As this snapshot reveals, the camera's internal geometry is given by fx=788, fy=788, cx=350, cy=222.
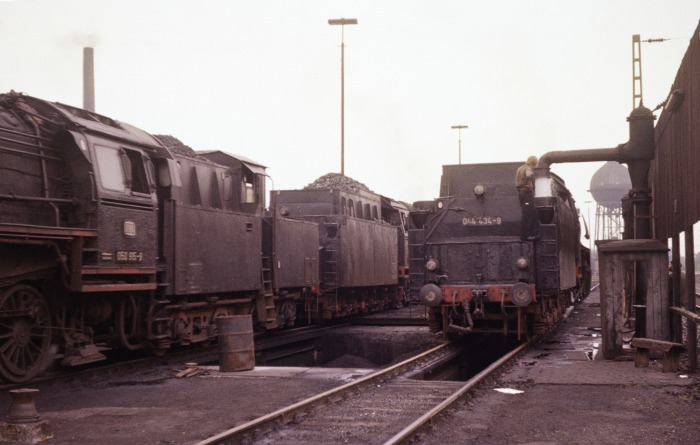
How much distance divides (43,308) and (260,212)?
6151mm

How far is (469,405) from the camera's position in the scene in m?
8.56

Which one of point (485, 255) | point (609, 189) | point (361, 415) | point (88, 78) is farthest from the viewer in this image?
point (609, 189)

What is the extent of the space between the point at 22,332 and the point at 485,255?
7.79 meters

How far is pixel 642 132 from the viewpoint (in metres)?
13.5

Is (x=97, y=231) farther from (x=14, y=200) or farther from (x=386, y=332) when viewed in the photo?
(x=386, y=332)

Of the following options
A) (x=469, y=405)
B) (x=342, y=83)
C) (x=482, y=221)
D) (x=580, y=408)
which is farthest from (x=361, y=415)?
(x=342, y=83)

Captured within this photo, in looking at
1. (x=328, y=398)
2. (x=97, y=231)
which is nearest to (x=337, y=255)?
(x=97, y=231)

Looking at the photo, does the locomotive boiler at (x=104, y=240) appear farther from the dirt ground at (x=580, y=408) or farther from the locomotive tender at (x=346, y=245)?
the dirt ground at (x=580, y=408)

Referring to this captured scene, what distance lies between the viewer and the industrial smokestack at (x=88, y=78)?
29.2 meters

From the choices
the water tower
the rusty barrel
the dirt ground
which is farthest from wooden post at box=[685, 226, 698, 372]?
the water tower

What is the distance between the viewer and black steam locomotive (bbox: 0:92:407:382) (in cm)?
995

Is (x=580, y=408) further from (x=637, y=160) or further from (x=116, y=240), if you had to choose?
(x=637, y=160)

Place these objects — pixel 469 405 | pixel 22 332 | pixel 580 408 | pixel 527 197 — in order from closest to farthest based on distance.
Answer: pixel 580 408, pixel 469 405, pixel 22 332, pixel 527 197

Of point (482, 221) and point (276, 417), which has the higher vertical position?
point (482, 221)
